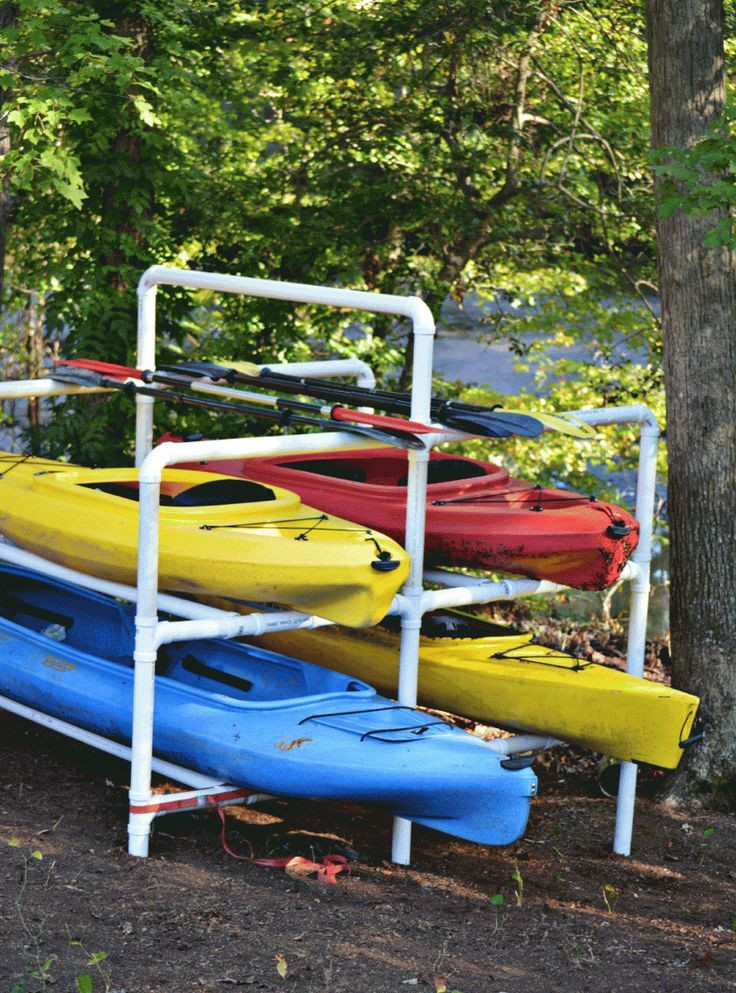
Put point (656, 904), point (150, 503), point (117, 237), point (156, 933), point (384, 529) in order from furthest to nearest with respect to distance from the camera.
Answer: point (117, 237)
point (384, 529)
point (656, 904)
point (150, 503)
point (156, 933)

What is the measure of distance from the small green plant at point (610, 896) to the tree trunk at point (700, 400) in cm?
109

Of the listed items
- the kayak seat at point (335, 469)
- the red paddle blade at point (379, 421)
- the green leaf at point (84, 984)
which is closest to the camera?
the green leaf at point (84, 984)

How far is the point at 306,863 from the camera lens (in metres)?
4.61

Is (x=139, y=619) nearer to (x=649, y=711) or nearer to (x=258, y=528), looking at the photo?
(x=258, y=528)

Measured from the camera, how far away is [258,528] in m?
4.88

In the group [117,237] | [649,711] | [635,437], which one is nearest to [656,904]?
[649,711]

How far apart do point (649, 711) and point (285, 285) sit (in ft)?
6.87

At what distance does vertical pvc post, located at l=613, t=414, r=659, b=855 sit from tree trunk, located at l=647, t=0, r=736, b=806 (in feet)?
1.57

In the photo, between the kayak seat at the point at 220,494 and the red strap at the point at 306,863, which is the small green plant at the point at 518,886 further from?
the kayak seat at the point at 220,494

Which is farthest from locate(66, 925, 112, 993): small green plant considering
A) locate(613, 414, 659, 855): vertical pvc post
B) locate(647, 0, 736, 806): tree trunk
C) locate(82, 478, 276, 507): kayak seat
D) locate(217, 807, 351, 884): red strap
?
locate(647, 0, 736, 806): tree trunk

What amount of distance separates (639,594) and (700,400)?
0.98m

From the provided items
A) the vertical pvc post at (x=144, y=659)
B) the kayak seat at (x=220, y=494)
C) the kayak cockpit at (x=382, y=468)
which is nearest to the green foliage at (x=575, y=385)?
the kayak cockpit at (x=382, y=468)

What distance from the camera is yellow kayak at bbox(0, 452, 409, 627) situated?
4.57m

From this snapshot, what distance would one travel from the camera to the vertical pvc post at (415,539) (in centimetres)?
479
